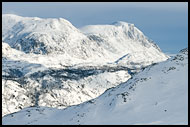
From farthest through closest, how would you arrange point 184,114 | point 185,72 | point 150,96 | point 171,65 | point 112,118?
point 171,65
point 185,72
point 150,96
point 112,118
point 184,114

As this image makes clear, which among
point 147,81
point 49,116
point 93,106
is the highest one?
point 147,81

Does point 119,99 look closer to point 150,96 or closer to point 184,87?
point 150,96

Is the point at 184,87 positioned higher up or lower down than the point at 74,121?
higher up

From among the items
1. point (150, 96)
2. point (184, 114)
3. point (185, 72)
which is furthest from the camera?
point (185, 72)

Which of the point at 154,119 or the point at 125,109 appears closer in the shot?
the point at 154,119

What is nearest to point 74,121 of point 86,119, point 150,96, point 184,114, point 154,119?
point 86,119

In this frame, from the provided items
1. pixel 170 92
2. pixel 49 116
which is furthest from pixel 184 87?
pixel 49 116
